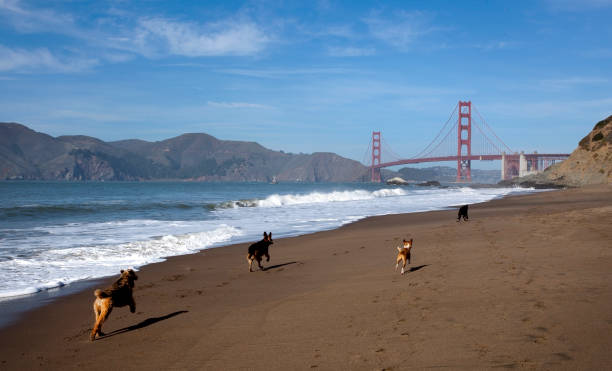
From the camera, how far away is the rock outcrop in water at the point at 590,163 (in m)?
42.4

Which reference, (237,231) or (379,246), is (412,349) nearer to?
(379,246)

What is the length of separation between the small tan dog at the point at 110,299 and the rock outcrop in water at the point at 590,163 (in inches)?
1793

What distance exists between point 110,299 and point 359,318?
2.24 meters

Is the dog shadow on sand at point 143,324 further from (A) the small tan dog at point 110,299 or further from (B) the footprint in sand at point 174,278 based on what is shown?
(B) the footprint in sand at point 174,278

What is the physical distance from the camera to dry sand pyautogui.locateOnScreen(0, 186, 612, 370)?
288 centimetres

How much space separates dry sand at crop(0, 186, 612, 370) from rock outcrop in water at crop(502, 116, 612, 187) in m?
42.3

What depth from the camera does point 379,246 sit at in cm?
874

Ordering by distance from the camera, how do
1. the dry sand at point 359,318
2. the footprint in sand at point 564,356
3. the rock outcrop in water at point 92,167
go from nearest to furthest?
the footprint in sand at point 564,356
the dry sand at point 359,318
the rock outcrop in water at point 92,167

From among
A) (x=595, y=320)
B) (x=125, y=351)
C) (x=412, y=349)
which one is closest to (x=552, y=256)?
(x=595, y=320)

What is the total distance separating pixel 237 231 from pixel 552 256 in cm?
879

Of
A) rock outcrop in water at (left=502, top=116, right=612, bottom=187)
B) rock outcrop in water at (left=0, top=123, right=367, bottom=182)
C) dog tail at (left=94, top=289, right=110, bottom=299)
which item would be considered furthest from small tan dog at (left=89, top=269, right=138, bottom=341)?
rock outcrop in water at (left=0, top=123, right=367, bottom=182)

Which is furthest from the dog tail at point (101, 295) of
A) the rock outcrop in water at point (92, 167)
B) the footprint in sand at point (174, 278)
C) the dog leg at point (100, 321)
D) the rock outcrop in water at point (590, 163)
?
the rock outcrop in water at point (92, 167)

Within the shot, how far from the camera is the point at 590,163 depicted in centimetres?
4491

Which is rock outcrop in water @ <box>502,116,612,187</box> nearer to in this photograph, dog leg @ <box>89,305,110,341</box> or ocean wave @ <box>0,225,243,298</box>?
ocean wave @ <box>0,225,243,298</box>
